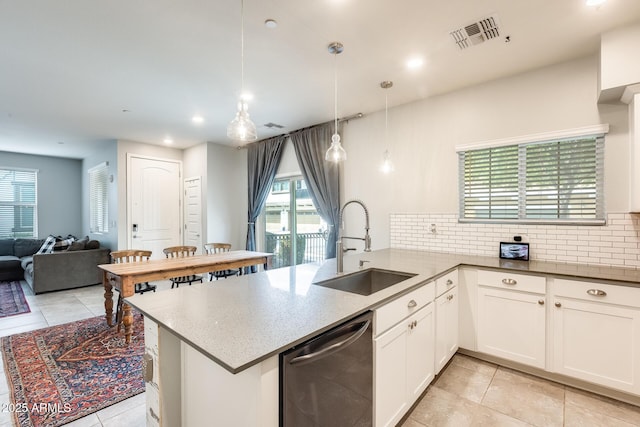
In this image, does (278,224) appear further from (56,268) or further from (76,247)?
(56,268)

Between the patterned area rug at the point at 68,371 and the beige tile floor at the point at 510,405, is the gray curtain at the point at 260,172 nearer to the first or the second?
the patterned area rug at the point at 68,371

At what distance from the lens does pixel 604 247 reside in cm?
238

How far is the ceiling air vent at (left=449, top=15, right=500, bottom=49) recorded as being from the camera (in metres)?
2.10

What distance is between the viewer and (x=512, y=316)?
2354 mm

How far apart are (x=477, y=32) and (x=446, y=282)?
1.93 meters

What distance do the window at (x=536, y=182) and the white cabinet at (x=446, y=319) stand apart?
96cm

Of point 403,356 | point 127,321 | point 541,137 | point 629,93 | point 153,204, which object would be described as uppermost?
point 629,93

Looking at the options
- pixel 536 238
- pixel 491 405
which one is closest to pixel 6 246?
pixel 491 405

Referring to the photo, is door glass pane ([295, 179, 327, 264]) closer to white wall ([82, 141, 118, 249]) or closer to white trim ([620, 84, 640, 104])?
white wall ([82, 141, 118, 249])

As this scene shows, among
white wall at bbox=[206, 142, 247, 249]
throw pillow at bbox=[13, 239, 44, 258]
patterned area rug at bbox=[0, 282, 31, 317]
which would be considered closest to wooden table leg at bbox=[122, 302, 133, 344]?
patterned area rug at bbox=[0, 282, 31, 317]

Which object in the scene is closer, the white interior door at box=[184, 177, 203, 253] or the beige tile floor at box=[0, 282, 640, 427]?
the beige tile floor at box=[0, 282, 640, 427]

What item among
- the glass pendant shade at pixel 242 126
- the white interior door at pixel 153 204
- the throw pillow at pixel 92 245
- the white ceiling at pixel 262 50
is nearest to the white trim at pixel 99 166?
the white interior door at pixel 153 204

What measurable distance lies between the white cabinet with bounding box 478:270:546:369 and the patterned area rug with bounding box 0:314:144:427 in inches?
111

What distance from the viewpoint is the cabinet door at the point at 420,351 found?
5.93 feet
